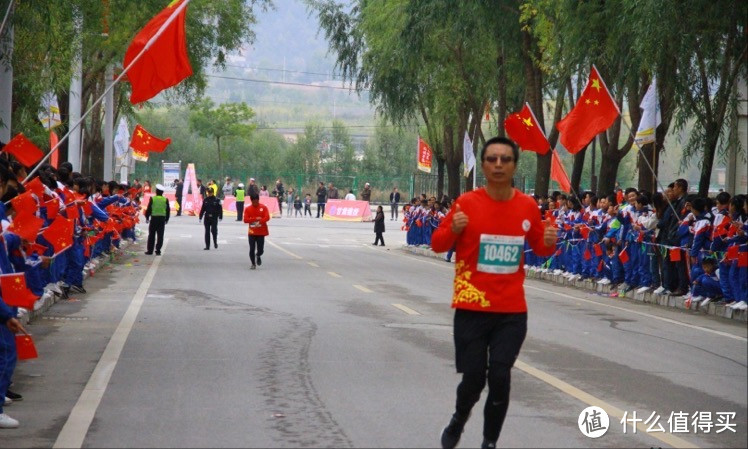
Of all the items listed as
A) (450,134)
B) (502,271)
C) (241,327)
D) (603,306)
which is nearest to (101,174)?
(450,134)

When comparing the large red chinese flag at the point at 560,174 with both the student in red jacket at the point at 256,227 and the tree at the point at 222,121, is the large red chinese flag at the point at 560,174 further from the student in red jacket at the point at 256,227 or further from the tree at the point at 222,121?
the tree at the point at 222,121

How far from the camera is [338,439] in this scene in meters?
8.38

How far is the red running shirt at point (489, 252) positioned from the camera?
754cm

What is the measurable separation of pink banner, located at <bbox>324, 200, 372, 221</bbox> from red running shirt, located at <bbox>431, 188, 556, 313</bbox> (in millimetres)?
56787

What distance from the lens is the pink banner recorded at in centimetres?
6462

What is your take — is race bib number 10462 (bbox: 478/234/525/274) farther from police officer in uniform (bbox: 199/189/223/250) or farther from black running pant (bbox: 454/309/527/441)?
police officer in uniform (bbox: 199/189/223/250)

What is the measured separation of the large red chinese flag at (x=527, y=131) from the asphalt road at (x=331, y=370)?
4.85 m

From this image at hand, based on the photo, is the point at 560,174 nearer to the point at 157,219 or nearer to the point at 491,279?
the point at 157,219

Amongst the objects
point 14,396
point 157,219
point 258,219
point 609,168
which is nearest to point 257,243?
point 258,219

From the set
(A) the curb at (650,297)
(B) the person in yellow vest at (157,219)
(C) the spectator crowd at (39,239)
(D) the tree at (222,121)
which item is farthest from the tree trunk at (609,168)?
(D) the tree at (222,121)

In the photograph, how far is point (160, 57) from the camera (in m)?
18.0

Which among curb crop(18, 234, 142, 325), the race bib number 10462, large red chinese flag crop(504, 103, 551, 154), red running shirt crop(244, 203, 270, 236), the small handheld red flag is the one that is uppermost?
large red chinese flag crop(504, 103, 551, 154)

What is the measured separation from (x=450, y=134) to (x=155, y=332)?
33.7 metres

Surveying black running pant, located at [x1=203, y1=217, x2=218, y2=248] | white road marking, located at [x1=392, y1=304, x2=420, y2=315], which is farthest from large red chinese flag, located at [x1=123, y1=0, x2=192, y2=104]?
black running pant, located at [x1=203, y1=217, x2=218, y2=248]
